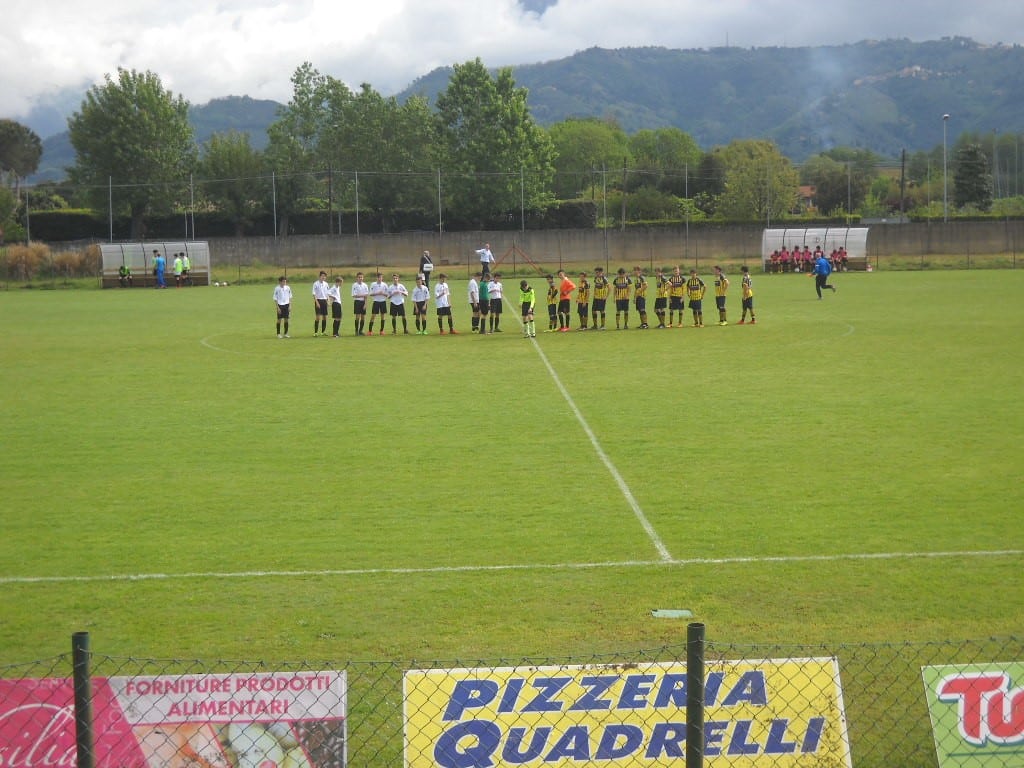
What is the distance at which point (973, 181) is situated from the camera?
10569 centimetres

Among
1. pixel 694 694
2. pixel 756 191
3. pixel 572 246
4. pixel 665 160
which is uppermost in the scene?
pixel 665 160

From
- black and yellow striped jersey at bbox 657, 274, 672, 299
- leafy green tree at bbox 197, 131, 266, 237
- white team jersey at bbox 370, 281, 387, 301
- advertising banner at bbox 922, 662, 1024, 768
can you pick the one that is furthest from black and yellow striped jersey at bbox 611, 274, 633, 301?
leafy green tree at bbox 197, 131, 266, 237

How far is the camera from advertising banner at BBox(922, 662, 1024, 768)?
19.0 ft

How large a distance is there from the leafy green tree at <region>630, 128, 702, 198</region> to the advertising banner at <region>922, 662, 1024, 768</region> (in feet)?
228

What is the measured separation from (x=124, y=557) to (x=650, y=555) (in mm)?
5187

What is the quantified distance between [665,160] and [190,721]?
478 feet

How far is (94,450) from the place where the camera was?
17234mm

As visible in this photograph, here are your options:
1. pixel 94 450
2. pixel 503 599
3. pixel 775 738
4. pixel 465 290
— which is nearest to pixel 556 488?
pixel 503 599

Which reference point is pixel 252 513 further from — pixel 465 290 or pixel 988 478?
pixel 465 290

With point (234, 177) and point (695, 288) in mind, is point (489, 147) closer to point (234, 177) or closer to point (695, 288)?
point (234, 177)

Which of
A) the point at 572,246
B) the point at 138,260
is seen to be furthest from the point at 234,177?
the point at 572,246

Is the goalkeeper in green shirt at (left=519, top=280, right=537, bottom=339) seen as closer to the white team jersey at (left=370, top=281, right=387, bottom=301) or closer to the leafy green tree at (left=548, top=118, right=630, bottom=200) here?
the white team jersey at (left=370, top=281, right=387, bottom=301)

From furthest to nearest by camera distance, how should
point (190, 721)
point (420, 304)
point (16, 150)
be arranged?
1. point (16, 150)
2. point (420, 304)
3. point (190, 721)

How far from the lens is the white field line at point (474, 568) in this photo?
1098 centimetres
